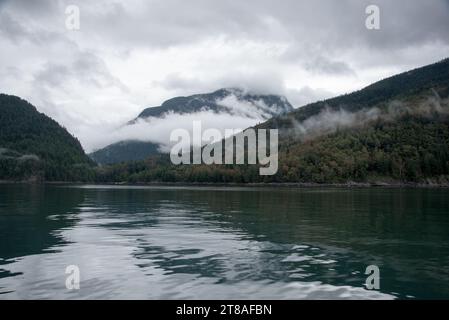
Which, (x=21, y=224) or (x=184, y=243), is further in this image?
(x=21, y=224)

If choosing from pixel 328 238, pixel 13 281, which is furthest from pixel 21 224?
pixel 328 238

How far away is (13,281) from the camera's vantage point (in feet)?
103

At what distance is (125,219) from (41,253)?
108 feet

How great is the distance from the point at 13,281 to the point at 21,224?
36509mm

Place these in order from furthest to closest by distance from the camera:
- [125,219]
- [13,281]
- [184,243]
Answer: [125,219], [184,243], [13,281]

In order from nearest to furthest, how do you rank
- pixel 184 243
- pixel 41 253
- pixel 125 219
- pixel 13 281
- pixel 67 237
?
pixel 13 281 < pixel 41 253 < pixel 184 243 < pixel 67 237 < pixel 125 219

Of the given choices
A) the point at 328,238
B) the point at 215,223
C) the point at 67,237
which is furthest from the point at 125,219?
the point at 328,238

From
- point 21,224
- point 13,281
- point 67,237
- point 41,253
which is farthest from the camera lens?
point 21,224
